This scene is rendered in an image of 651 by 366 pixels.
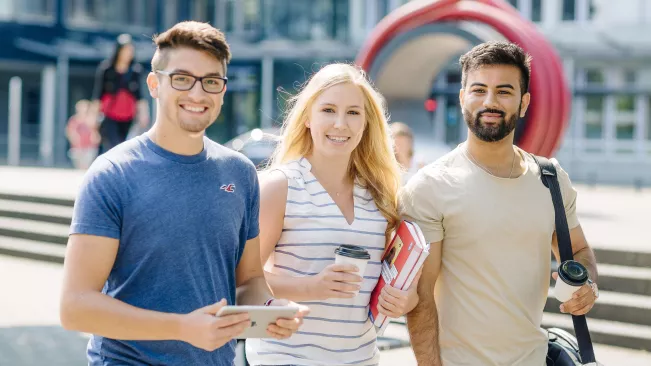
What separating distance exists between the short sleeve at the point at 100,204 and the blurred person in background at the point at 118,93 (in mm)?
8469

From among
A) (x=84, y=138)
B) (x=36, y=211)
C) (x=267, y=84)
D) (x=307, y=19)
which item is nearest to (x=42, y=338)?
(x=36, y=211)

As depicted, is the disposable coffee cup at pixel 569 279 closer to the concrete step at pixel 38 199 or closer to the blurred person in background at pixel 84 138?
the concrete step at pixel 38 199

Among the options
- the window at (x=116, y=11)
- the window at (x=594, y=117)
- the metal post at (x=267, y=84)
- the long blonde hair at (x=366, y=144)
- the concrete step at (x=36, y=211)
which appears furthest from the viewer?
the window at (x=116, y=11)

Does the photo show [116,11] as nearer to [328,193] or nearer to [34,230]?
[34,230]

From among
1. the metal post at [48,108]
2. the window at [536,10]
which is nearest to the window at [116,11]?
the metal post at [48,108]

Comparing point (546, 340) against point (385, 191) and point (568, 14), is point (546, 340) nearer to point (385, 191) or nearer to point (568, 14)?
point (385, 191)

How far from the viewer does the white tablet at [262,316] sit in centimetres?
258

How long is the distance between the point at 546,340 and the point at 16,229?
397 inches

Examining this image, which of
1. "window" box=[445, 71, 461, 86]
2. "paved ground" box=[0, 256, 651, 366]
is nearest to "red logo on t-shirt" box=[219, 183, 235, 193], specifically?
"paved ground" box=[0, 256, 651, 366]

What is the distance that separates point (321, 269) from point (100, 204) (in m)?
0.96

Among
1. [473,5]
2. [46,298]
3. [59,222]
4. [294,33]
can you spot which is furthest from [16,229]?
[294,33]

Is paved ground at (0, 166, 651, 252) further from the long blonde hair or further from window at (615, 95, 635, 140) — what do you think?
window at (615, 95, 635, 140)

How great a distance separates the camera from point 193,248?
281 cm

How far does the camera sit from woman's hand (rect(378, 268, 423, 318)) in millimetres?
3164
